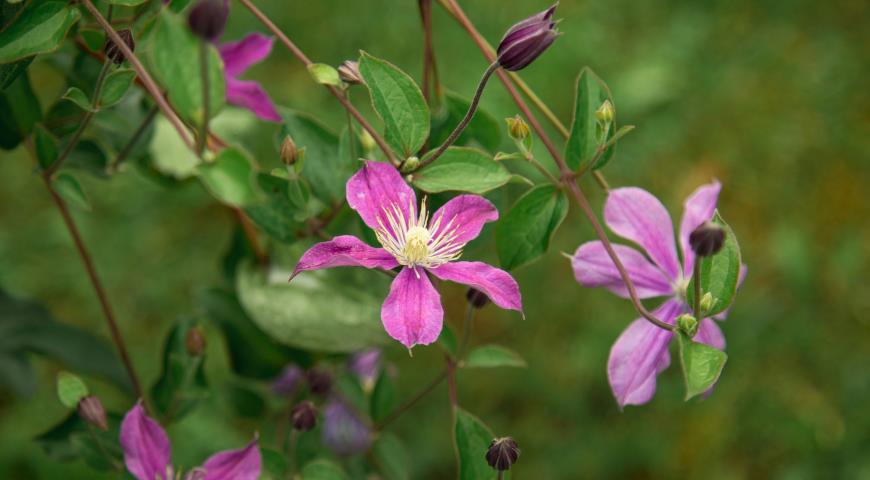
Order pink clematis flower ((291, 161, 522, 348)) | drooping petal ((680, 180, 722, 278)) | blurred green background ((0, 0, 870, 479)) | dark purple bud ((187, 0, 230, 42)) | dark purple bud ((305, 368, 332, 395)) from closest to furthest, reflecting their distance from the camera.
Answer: dark purple bud ((187, 0, 230, 42))
pink clematis flower ((291, 161, 522, 348))
drooping petal ((680, 180, 722, 278))
dark purple bud ((305, 368, 332, 395))
blurred green background ((0, 0, 870, 479))

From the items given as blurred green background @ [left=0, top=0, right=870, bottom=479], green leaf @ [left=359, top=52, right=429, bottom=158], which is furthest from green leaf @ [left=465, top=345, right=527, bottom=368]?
blurred green background @ [left=0, top=0, right=870, bottom=479]

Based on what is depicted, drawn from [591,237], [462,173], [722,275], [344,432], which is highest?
[462,173]

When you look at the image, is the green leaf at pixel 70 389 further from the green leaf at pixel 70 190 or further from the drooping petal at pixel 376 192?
the drooping petal at pixel 376 192

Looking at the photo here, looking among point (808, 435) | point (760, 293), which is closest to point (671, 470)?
point (808, 435)

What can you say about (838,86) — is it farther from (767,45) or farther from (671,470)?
(671,470)

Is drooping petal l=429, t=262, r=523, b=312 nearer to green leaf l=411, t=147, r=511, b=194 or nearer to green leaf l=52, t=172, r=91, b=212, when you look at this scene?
green leaf l=411, t=147, r=511, b=194

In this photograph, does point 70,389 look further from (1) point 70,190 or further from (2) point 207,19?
(2) point 207,19

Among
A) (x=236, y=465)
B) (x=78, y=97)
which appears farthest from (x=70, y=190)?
(x=236, y=465)
